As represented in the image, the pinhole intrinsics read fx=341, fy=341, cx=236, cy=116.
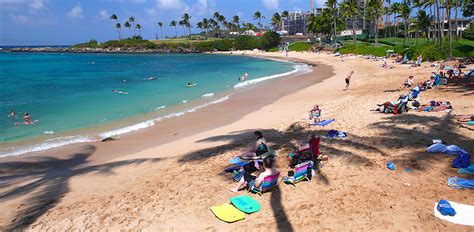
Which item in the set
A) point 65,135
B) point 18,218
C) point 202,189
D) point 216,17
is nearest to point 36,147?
point 65,135

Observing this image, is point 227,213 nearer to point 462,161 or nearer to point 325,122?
point 462,161

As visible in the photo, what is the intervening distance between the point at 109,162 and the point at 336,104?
12.3m

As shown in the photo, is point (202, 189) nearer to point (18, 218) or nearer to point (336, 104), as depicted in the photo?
point (18, 218)

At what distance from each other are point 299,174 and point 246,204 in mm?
1757

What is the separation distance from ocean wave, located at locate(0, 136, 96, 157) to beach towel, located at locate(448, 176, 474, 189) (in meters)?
13.9

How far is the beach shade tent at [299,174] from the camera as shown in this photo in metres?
8.34

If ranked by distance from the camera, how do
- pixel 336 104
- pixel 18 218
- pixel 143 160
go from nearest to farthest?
1. pixel 18 218
2. pixel 143 160
3. pixel 336 104

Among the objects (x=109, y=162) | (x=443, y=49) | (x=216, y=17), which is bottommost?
(x=109, y=162)

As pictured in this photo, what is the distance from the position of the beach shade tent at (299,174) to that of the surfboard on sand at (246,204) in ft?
3.87

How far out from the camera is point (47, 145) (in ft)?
49.5

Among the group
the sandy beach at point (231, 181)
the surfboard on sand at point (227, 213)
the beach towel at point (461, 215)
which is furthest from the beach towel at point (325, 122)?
the surfboard on sand at point (227, 213)

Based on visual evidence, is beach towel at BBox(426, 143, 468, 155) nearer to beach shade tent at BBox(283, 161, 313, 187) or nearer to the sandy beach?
the sandy beach

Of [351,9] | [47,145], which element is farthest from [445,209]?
[351,9]

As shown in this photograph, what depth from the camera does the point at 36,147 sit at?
14828 mm
